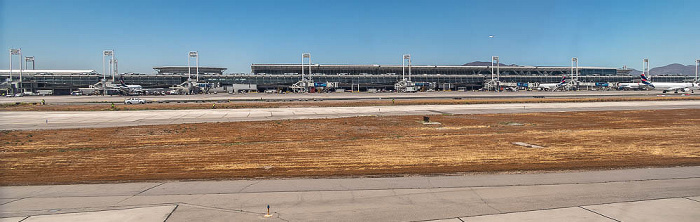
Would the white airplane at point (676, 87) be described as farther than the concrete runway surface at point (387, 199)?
Yes

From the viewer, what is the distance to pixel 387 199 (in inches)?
529

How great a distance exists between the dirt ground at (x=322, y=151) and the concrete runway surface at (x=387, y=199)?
164 centimetres

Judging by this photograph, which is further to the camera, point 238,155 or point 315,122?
point 315,122

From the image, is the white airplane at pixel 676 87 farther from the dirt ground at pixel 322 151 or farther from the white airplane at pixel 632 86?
the dirt ground at pixel 322 151

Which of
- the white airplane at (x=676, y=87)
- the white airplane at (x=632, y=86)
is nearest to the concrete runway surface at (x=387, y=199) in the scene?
the white airplane at (x=676, y=87)

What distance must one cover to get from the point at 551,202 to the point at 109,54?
620 feet

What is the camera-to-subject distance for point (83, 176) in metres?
17.3

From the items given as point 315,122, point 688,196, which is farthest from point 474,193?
point 315,122

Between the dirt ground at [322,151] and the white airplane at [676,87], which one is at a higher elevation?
the white airplane at [676,87]

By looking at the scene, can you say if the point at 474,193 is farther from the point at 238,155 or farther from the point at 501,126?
the point at 501,126

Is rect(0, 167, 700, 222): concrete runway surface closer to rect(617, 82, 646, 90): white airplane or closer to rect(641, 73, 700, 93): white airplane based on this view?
rect(641, 73, 700, 93): white airplane

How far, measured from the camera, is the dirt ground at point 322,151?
18.1 metres

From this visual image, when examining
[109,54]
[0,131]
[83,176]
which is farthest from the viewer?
[109,54]

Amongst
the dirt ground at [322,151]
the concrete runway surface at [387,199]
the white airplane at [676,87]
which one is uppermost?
the white airplane at [676,87]
